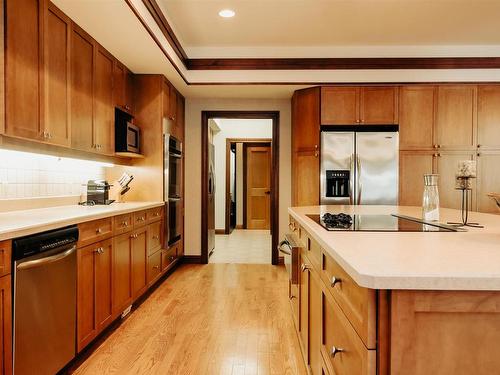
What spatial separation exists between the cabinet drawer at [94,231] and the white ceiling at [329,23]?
1.87 m

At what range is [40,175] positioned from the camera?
2.74m

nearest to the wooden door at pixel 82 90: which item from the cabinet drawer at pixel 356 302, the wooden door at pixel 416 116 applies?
the cabinet drawer at pixel 356 302

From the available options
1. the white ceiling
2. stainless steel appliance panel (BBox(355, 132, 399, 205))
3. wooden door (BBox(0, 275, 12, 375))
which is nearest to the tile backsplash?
wooden door (BBox(0, 275, 12, 375))

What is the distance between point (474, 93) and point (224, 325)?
3.76 m

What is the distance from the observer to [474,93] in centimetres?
413

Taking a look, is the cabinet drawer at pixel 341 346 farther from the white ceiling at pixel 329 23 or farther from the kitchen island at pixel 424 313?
the white ceiling at pixel 329 23

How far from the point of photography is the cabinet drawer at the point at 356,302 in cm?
83

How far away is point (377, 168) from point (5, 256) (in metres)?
3.66

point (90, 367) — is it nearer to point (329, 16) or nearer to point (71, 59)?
point (71, 59)

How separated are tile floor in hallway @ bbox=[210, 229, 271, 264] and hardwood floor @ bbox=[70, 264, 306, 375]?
126cm

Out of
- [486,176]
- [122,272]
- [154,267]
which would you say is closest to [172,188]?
[154,267]

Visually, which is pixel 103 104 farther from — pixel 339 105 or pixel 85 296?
pixel 339 105

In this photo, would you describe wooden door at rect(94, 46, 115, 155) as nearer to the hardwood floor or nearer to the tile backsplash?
the tile backsplash

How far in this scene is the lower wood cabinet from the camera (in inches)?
83.7
